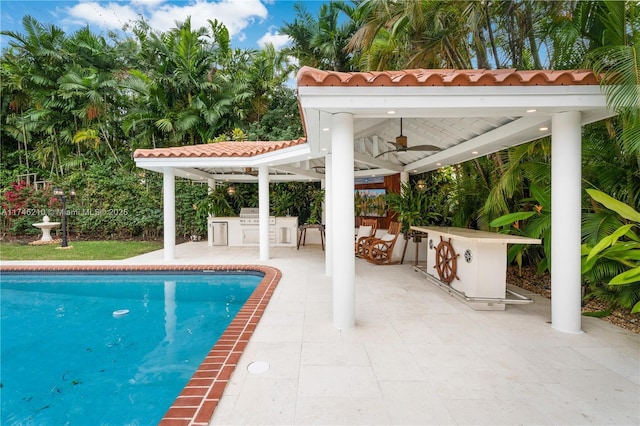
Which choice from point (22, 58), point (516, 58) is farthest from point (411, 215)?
point (22, 58)

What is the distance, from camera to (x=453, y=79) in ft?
11.1

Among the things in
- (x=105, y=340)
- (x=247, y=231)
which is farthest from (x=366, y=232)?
(x=105, y=340)

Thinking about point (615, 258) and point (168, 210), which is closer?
point (615, 258)

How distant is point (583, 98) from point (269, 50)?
53.2 ft

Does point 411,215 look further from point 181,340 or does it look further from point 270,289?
point 181,340

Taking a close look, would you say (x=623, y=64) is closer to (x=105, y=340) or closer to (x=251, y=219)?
(x=105, y=340)

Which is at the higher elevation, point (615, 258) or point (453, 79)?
point (453, 79)

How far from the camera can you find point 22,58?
14062 millimetres

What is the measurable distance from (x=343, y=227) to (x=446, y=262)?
2.75 meters

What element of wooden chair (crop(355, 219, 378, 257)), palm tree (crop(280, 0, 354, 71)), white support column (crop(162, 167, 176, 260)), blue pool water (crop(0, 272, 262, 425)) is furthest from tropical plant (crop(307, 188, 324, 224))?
palm tree (crop(280, 0, 354, 71))

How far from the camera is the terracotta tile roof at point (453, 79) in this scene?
11.1ft

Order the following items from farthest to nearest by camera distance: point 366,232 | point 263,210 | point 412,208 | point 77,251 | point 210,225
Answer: point 210,225
point 77,251
point 366,232
point 263,210
point 412,208

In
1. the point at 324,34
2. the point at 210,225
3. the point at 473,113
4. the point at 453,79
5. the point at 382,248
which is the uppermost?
the point at 324,34

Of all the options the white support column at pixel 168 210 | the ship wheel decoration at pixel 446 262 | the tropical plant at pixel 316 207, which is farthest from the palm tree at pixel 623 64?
the white support column at pixel 168 210
